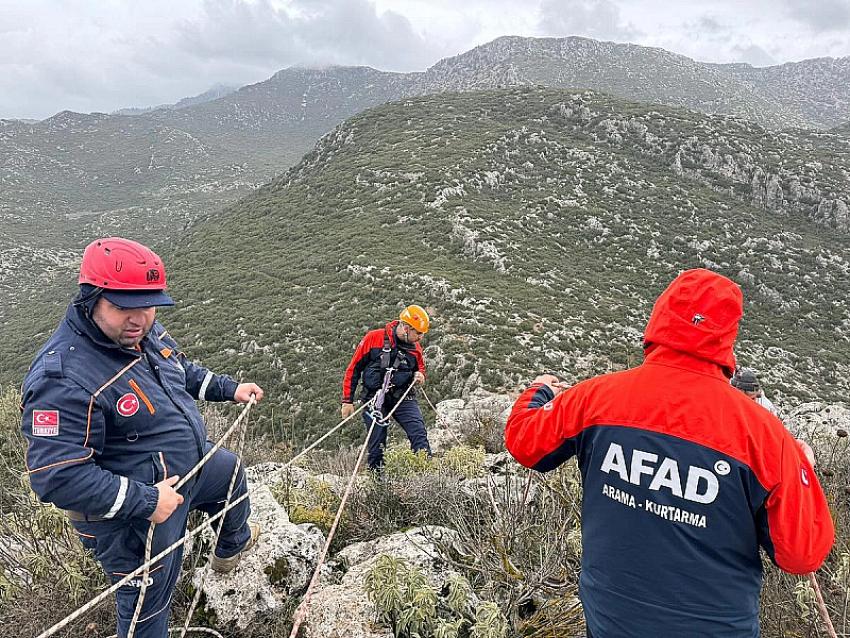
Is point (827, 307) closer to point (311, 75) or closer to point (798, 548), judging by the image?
point (798, 548)

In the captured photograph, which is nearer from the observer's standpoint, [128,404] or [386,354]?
[128,404]

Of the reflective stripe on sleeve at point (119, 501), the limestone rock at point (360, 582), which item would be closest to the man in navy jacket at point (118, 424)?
the reflective stripe on sleeve at point (119, 501)

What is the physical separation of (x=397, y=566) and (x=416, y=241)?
928 inches

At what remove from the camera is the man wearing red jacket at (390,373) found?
5691 millimetres

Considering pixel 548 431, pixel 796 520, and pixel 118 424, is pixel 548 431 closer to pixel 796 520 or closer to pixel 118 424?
pixel 796 520

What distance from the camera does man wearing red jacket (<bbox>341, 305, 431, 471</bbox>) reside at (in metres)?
5.69

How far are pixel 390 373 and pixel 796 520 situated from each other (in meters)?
4.46

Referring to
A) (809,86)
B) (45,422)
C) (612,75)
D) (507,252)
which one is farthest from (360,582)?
(809,86)

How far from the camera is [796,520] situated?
1.50m

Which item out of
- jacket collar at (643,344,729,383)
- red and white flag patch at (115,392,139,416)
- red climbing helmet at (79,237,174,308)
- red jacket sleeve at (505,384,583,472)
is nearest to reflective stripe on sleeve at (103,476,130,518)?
red and white flag patch at (115,392,139,416)

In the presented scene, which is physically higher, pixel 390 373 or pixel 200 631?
pixel 390 373

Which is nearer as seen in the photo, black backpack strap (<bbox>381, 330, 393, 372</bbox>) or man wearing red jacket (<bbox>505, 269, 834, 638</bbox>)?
man wearing red jacket (<bbox>505, 269, 834, 638</bbox>)

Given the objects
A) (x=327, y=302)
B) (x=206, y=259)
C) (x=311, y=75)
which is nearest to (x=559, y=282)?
(x=327, y=302)

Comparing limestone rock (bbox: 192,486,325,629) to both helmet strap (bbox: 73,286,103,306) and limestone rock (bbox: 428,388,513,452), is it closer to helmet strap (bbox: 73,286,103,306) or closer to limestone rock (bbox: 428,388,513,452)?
helmet strap (bbox: 73,286,103,306)
